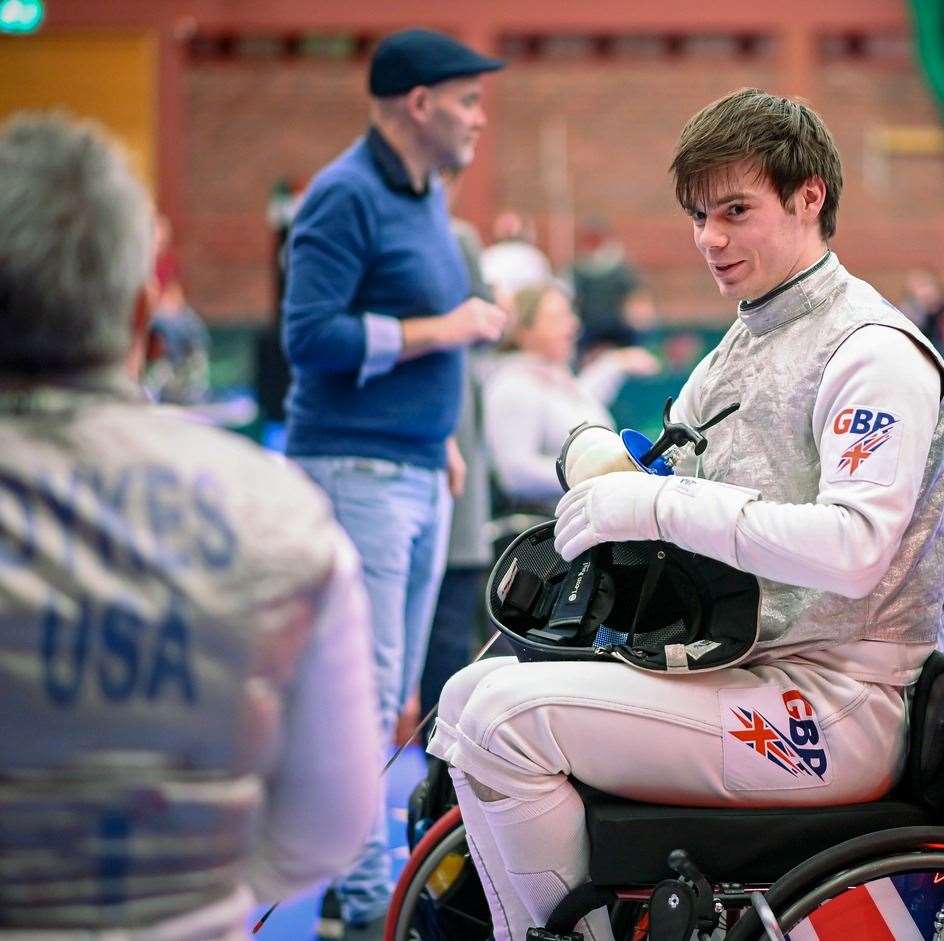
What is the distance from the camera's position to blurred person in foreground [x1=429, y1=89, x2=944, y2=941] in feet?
5.79

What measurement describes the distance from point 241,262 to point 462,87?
11.0 metres

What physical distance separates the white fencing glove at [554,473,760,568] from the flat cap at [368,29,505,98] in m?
1.31

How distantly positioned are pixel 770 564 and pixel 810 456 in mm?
211

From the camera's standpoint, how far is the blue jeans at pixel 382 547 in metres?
2.77

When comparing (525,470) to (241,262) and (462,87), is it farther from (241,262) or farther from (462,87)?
(241,262)

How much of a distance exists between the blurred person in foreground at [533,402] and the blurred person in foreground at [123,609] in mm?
3440

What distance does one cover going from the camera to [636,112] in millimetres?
13641

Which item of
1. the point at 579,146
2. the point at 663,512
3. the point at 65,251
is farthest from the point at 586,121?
the point at 65,251

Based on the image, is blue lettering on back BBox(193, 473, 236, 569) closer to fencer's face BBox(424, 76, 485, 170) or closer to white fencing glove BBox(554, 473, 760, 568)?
white fencing glove BBox(554, 473, 760, 568)

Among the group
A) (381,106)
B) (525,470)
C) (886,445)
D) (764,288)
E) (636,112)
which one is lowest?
(525,470)

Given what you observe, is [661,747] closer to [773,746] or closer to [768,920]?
[773,746]

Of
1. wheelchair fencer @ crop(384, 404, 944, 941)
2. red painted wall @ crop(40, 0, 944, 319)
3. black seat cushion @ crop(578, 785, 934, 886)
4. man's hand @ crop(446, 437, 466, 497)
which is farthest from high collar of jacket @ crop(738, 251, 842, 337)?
red painted wall @ crop(40, 0, 944, 319)

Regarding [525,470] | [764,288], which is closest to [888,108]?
[525,470]

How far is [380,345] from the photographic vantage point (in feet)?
8.98
